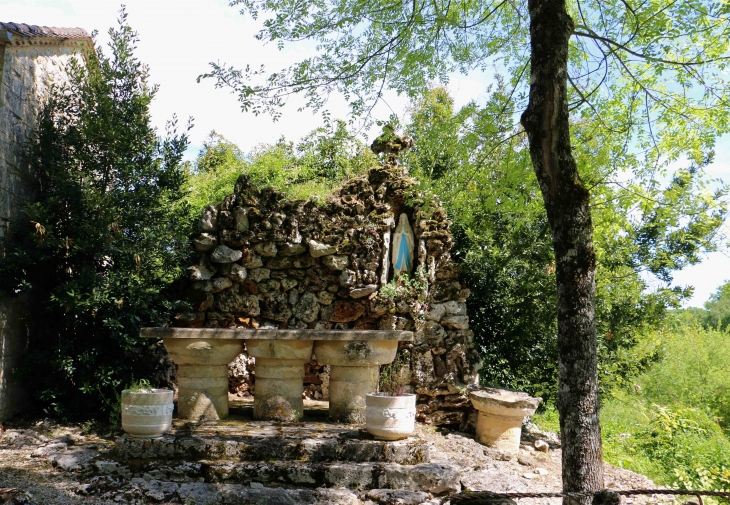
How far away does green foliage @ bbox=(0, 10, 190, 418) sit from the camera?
24.2ft

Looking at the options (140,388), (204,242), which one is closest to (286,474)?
(140,388)

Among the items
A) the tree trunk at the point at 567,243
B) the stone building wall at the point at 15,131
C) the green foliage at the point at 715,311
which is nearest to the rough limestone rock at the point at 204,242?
the stone building wall at the point at 15,131

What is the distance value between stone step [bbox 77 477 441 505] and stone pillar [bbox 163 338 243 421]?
5.22 ft

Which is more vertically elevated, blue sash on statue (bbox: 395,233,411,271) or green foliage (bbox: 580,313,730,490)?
blue sash on statue (bbox: 395,233,411,271)

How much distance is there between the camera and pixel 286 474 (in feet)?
19.4

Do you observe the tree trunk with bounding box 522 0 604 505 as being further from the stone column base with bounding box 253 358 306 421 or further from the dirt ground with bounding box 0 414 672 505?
the stone column base with bounding box 253 358 306 421

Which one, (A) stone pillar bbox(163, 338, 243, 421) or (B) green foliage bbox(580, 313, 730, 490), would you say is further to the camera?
(B) green foliage bbox(580, 313, 730, 490)

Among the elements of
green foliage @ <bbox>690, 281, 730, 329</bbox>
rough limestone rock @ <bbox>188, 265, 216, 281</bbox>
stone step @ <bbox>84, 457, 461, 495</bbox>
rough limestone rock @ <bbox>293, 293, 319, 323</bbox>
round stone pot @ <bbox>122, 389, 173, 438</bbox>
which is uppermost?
green foliage @ <bbox>690, 281, 730, 329</bbox>

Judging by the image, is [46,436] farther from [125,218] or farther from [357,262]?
[357,262]

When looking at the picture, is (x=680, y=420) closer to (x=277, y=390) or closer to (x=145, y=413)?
(x=277, y=390)

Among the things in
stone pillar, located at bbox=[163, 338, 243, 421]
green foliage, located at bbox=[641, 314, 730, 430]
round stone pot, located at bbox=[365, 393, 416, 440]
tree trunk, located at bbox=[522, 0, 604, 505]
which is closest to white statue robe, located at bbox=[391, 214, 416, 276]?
round stone pot, located at bbox=[365, 393, 416, 440]

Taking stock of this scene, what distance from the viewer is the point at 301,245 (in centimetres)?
881

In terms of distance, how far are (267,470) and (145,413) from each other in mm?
1508

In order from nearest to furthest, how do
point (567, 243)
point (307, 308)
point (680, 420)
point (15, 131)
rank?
point (567, 243), point (15, 131), point (307, 308), point (680, 420)
